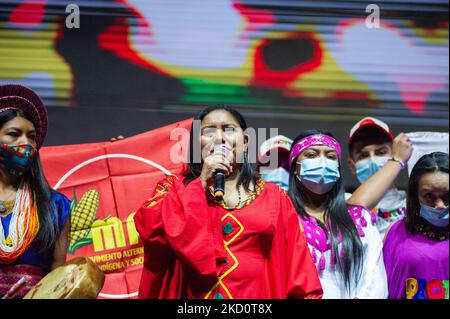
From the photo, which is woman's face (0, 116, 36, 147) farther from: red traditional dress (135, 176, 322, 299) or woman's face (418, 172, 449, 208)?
woman's face (418, 172, 449, 208)

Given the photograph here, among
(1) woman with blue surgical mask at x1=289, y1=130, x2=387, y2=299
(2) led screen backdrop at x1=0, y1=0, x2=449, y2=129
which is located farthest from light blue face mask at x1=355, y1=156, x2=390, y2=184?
(1) woman with blue surgical mask at x1=289, y1=130, x2=387, y2=299

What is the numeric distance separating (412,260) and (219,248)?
4.79 ft

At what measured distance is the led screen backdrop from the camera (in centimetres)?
481

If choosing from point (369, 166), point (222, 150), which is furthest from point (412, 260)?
point (222, 150)

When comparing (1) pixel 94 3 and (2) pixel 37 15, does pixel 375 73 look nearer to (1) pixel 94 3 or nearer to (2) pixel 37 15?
(1) pixel 94 3

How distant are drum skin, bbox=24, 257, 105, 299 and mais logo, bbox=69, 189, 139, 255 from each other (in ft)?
2.72

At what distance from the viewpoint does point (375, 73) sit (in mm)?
5113

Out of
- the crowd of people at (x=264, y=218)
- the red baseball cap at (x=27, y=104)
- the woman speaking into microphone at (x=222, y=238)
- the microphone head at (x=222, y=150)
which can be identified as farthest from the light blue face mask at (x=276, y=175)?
the red baseball cap at (x=27, y=104)

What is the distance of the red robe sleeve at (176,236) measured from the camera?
3.32 meters

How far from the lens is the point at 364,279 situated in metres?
4.02

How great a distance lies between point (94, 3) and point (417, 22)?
223 centimetres

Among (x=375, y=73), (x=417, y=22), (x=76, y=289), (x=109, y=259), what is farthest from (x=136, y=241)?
(x=417, y=22)

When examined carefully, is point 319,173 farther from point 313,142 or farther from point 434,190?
point 434,190
